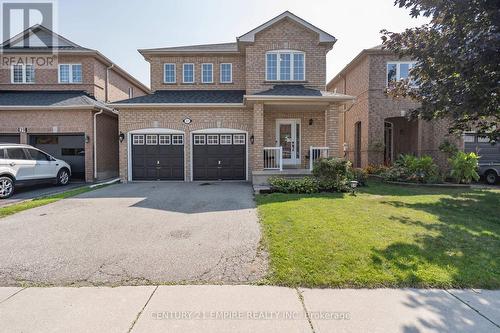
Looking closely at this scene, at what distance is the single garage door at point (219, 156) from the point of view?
12969 mm

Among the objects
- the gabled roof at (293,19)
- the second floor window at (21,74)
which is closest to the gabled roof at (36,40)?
the second floor window at (21,74)

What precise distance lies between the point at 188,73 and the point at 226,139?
193 inches

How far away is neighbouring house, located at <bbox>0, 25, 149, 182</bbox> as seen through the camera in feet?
43.8

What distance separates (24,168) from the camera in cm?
991

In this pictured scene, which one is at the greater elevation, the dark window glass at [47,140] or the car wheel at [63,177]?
the dark window glass at [47,140]

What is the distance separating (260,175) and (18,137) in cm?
1264

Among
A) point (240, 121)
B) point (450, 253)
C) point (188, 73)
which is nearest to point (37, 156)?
point (188, 73)

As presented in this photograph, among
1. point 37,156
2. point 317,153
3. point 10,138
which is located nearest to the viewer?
point 37,156

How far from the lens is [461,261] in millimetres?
4020

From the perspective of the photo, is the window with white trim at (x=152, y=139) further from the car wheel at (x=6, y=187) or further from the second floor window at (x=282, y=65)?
the second floor window at (x=282, y=65)

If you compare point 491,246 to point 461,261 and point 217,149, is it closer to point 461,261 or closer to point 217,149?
point 461,261

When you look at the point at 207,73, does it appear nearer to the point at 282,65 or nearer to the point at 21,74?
the point at 282,65

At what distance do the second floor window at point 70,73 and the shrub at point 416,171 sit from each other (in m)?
17.8

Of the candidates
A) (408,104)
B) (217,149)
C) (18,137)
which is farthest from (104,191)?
(408,104)
